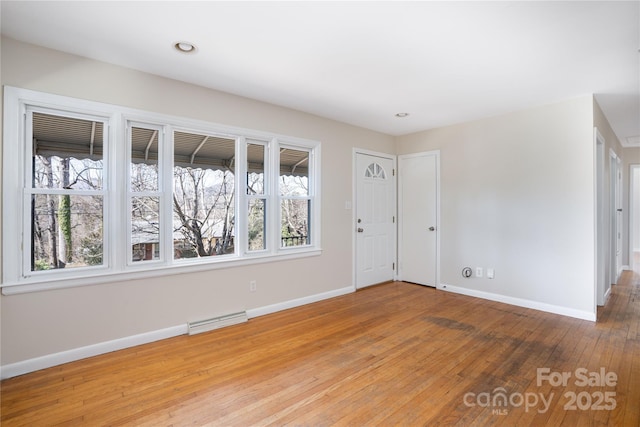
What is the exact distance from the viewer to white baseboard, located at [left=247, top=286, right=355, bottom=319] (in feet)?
11.7

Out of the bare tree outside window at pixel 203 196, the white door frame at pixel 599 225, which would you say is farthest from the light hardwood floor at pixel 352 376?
the bare tree outside window at pixel 203 196

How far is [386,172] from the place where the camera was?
204 inches

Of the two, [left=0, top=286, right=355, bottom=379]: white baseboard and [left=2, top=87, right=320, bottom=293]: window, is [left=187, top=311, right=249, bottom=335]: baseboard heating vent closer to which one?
[left=0, top=286, right=355, bottom=379]: white baseboard

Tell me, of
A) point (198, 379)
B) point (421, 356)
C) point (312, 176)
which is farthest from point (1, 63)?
point (421, 356)

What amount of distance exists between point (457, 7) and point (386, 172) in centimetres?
331

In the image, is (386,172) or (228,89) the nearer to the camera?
(228,89)

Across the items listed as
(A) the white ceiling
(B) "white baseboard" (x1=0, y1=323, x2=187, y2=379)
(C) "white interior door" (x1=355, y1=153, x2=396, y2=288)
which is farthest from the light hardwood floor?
(A) the white ceiling

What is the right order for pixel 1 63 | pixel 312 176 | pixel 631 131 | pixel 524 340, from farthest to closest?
1. pixel 631 131
2. pixel 312 176
3. pixel 524 340
4. pixel 1 63

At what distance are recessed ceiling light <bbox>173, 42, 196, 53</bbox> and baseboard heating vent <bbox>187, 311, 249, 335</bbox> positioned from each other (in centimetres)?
252

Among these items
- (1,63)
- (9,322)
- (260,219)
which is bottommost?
(9,322)

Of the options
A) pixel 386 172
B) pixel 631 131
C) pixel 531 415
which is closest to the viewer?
pixel 531 415

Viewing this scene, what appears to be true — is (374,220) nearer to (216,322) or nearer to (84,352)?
(216,322)

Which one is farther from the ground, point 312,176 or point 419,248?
point 312,176

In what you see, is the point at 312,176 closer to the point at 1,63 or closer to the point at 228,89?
the point at 228,89
